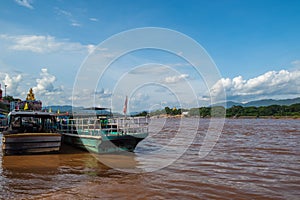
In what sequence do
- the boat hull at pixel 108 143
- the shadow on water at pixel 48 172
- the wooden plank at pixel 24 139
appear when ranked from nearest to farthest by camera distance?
the shadow on water at pixel 48 172
the wooden plank at pixel 24 139
the boat hull at pixel 108 143

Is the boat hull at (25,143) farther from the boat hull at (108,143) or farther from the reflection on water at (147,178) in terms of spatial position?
the boat hull at (108,143)

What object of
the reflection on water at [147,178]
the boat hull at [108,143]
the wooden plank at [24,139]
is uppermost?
the wooden plank at [24,139]

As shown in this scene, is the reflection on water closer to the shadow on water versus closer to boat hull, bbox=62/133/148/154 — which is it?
the shadow on water

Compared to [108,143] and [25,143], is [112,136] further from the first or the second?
[25,143]

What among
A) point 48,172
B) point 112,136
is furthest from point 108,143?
point 48,172

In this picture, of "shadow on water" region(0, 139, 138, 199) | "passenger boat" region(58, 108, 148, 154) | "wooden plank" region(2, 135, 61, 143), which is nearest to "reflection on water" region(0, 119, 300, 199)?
"shadow on water" region(0, 139, 138, 199)

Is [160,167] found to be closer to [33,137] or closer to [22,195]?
[22,195]

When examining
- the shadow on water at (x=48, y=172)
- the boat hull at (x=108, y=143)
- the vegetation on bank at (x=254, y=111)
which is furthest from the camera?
the vegetation on bank at (x=254, y=111)

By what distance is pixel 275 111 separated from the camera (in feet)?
383

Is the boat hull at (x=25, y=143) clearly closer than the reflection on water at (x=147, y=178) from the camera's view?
No

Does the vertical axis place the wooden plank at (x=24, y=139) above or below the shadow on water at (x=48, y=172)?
above

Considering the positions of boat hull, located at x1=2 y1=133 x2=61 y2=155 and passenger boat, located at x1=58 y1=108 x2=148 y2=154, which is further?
passenger boat, located at x1=58 y1=108 x2=148 y2=154

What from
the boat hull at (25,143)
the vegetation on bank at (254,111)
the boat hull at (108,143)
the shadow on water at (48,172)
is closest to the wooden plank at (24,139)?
the boat hull at (25,143)

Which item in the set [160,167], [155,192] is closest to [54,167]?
[160,167]
